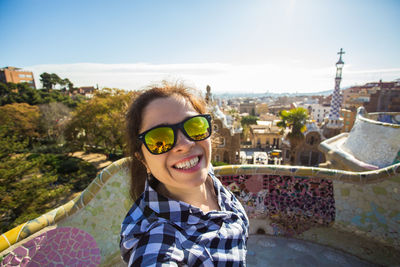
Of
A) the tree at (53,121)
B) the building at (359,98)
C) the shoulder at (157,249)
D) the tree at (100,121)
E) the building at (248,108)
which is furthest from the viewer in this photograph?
the building at (248,108)

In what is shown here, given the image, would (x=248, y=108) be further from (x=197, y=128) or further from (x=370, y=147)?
(x=197, y=128)

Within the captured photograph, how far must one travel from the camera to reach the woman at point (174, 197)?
1281 millimetres

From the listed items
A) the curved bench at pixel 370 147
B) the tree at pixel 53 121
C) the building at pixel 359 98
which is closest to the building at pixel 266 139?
the building at pixel 359 98

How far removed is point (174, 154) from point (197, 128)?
0.27 m

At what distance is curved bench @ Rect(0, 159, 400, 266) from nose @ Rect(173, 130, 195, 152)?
1939mm

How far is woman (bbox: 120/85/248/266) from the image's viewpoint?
1281 mm

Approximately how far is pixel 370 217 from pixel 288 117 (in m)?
12.7

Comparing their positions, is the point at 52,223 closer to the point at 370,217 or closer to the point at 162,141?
the point at 162,141

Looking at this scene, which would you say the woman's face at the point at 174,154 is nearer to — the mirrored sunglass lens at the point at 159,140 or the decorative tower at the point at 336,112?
the mirrored sunglass lens at the point at 159,140

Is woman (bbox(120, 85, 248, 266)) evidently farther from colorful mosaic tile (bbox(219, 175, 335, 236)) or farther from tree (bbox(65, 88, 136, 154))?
tree (bbox(65, 88, 136, 154))

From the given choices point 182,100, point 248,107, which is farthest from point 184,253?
point 248,107

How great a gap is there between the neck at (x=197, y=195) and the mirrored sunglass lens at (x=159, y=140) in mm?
362

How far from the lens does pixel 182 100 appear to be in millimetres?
1660

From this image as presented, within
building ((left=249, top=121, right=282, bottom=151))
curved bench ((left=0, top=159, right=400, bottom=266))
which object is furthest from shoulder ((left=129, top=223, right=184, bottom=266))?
building ((left=249, top=121, right=282, bottom=151))
